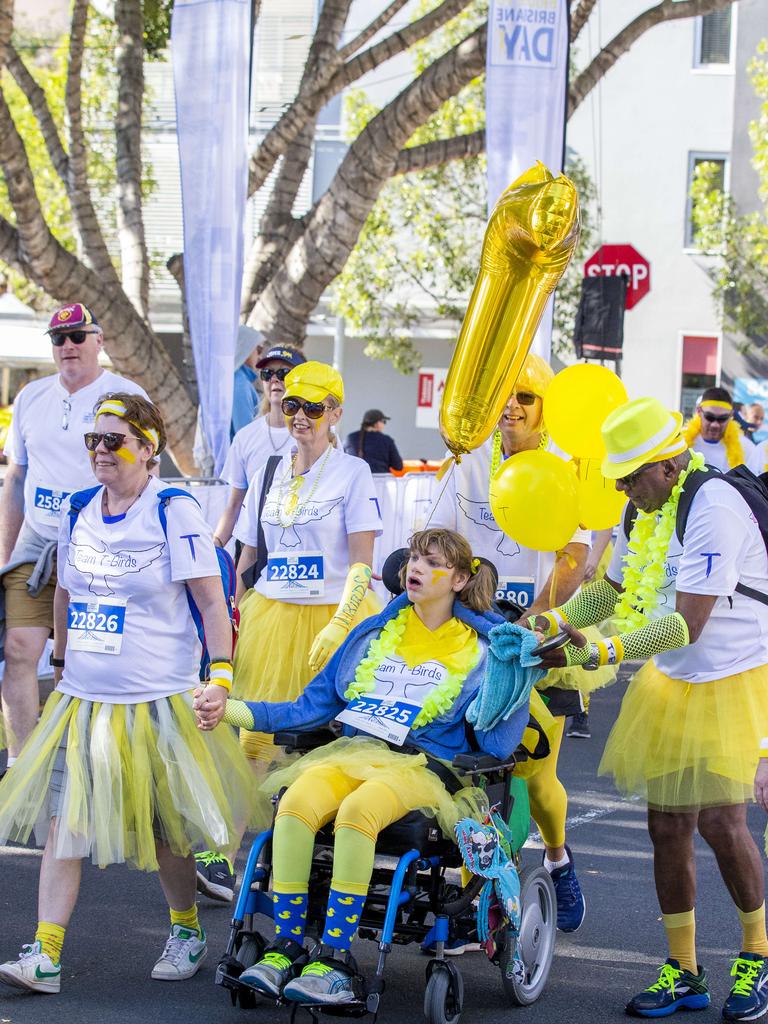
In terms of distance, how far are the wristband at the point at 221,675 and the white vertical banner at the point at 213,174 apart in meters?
5.81

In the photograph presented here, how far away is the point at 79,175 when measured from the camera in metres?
14.1

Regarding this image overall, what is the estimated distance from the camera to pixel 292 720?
4.91 m

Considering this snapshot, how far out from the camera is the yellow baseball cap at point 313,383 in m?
6.10

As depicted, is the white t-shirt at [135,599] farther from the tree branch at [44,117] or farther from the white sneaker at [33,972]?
the tree branch at [44,117]

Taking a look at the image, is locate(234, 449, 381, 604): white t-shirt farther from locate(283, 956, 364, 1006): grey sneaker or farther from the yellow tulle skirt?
locate(283, 956, 364, 1006): grey sneaker

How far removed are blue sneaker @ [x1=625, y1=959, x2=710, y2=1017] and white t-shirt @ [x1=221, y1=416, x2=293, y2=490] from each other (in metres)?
3.25

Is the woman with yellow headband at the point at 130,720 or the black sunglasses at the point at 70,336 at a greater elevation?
the black sunglasses at the point at 70,336

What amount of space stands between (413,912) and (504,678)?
770 mm

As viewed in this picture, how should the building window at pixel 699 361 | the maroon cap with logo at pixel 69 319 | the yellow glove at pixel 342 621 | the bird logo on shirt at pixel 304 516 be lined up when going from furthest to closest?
the building window at pixel 699 361
the maroon cap with logo at pixel 69 319
the bird logo on shirt at pixel 304 516
the yellow glove at pixel 342 621

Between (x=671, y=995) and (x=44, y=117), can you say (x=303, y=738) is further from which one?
(x=44, y=117)

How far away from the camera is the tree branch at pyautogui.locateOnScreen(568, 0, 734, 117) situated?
1352 cm

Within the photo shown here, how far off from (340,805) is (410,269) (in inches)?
964

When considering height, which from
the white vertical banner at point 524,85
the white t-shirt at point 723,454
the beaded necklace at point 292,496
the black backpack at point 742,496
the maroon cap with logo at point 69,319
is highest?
the white vertical banner at point 524,85

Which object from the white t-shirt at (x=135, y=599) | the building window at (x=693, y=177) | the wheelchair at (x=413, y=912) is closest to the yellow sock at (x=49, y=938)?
the wheelchair at (x=413, y=912)
